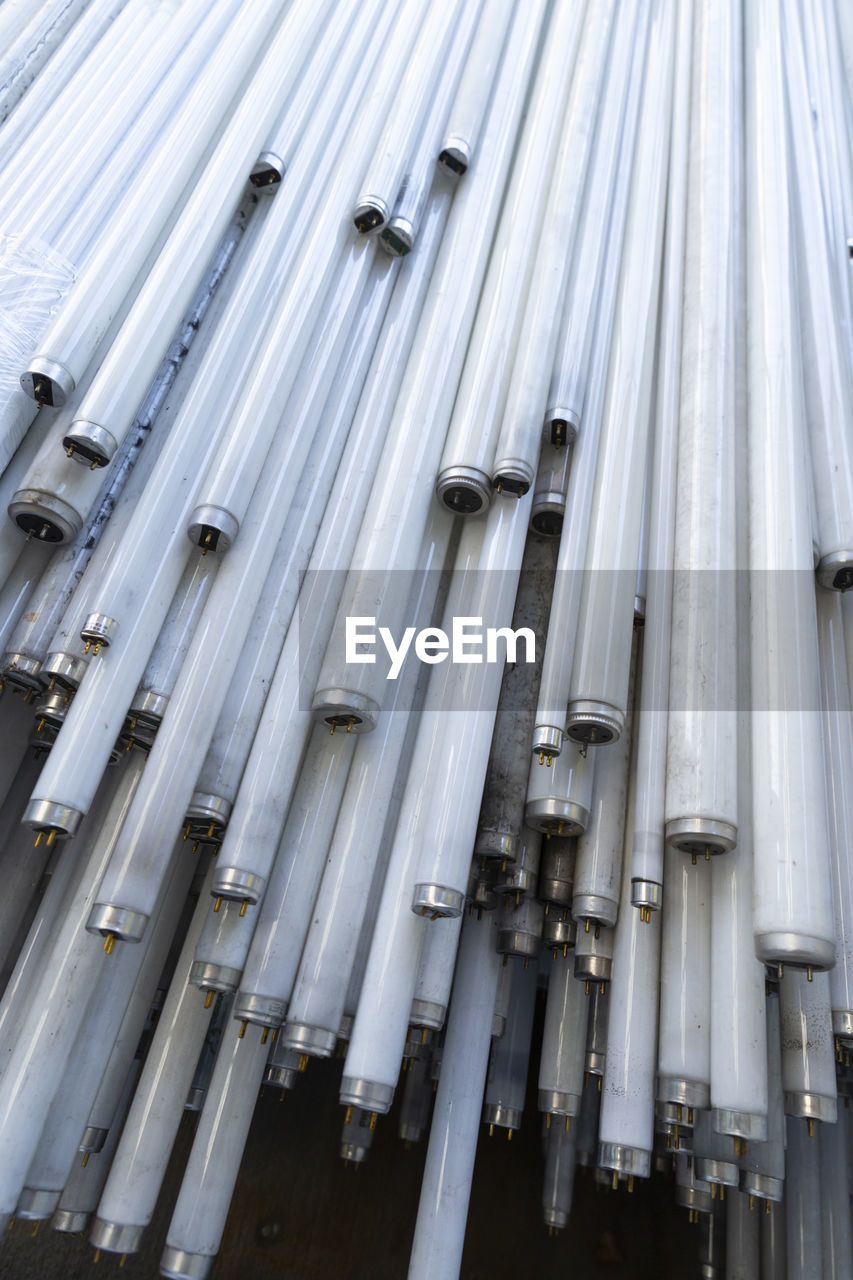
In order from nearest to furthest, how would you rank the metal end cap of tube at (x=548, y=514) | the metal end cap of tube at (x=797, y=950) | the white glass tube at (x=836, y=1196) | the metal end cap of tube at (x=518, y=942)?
1. the metal end cap of tube at (x=797, y=950)
2. the metal end cap of tube at (x=518, y=942)
3. the metal end cap of tube at (x=548, y=514)
4. the white glass tube at (x=836, y=1196)

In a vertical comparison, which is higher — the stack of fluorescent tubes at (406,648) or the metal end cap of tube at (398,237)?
the metal end cap of tube at (398,237)

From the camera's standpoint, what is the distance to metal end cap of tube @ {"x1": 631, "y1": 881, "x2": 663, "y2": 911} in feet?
4.28

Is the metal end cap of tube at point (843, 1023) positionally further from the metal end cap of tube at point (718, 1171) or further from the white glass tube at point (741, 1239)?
the white glass tube at point (741, 1239)

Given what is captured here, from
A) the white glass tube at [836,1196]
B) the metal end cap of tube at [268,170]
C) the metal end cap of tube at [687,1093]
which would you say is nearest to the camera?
the metal end cap of tube at [687,1093]

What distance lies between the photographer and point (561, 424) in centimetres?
162

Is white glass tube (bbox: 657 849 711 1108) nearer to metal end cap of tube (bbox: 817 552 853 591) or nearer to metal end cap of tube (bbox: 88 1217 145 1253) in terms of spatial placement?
metal end cap of tube (bbox: 817 552 853 591)

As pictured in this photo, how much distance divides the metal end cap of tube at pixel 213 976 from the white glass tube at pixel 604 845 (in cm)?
60

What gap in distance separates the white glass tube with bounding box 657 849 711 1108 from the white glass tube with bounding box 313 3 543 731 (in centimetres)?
62

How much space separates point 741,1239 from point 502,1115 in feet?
2.65

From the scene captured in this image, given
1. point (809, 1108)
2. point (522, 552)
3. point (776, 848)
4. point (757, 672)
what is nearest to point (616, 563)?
point (522, 552)

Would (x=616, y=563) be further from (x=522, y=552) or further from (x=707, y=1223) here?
(x=707, y=1223)

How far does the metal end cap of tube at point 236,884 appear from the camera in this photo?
1214 mm

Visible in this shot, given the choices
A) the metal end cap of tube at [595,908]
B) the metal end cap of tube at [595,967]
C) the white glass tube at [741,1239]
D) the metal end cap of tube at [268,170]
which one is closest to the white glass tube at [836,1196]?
the white glass tube at [741,1239]

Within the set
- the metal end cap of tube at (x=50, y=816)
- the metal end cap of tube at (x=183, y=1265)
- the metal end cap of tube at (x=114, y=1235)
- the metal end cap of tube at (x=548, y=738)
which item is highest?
the metal end cap of tube at (x=548, y=738)
